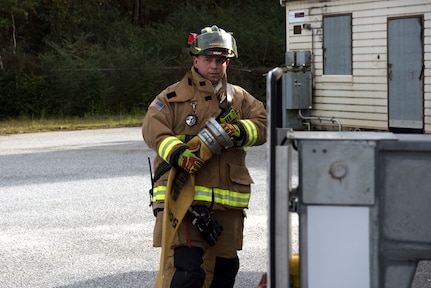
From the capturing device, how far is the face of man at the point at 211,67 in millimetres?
5074

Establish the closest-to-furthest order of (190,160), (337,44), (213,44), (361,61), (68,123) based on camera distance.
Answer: (190,160) → (213,44) → (361,61) → (337,44) → (68,123)

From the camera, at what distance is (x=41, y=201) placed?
1038 centimetres

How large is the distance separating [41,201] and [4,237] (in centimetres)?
206

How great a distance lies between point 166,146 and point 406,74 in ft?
42.6

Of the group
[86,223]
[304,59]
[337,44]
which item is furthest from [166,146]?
[304,59]

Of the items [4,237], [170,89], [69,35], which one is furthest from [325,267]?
[69,35]

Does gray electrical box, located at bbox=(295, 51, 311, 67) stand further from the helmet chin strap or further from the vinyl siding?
the helmet chin strap

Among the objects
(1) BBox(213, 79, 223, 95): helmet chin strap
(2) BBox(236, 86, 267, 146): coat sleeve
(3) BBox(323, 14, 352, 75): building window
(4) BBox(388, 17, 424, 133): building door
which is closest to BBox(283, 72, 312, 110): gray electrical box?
(3) BBox(323, 14, 352, 75): building window

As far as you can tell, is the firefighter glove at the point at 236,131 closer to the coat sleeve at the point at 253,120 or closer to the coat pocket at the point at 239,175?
the coat sleeve at the point at 253,120

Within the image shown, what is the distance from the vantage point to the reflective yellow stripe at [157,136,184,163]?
4.84m

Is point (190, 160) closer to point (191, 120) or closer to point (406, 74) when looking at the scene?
point (191, 120)

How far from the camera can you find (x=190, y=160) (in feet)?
15.8

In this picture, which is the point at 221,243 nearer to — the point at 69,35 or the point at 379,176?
the point at 379,176

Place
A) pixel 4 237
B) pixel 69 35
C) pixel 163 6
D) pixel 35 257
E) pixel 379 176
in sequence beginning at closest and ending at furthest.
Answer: pixel 379 176
pixel 35 257
pixel 4 237
pixel 69 35
pixel 163 6
